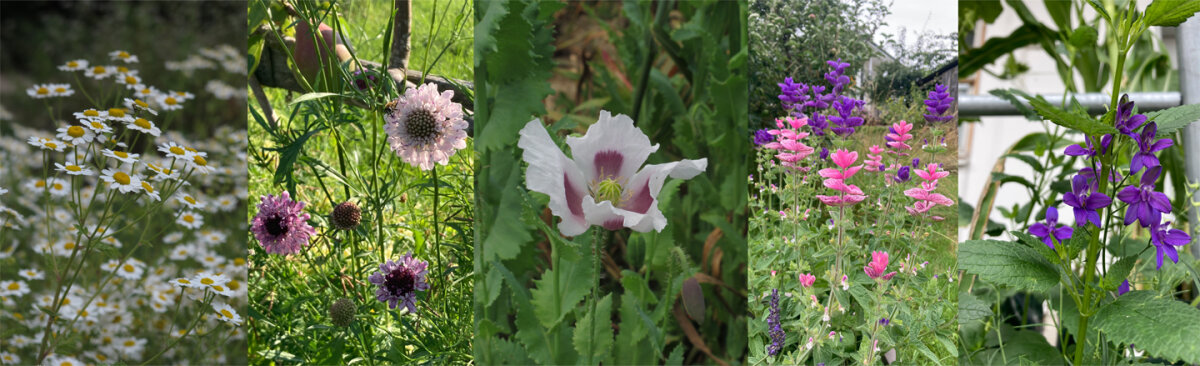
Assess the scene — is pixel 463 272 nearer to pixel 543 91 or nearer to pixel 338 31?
pixel 543 91

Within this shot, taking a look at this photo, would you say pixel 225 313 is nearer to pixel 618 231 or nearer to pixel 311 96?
pixel 311 96

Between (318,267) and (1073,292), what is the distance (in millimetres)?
1032

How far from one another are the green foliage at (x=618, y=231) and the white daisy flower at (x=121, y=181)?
756mm

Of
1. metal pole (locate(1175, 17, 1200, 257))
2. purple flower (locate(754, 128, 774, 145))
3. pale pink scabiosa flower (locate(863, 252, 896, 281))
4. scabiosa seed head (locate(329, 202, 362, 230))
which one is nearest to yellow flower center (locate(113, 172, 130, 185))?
scabiosa seed head (locate(329, 202, 362, 230))

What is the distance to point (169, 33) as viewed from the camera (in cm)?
337

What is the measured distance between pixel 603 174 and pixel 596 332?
0.62 ft

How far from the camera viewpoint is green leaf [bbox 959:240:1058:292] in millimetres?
925

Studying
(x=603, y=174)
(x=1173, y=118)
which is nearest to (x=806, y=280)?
(x=603, y=174)

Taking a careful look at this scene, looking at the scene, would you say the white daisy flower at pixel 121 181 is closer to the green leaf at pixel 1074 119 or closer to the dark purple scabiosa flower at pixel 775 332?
the dark purple scabiosa flower at pixel 775 332

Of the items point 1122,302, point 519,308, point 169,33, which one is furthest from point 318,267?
point 169,33

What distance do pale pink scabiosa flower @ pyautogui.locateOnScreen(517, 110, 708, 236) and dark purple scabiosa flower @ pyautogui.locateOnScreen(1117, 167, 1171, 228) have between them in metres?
0.57

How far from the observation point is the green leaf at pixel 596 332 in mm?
914

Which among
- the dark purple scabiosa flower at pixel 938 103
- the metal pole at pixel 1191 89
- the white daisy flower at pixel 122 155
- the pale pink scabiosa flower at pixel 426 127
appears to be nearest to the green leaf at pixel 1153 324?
the dark purple scabiosa flower at pixel 938 103

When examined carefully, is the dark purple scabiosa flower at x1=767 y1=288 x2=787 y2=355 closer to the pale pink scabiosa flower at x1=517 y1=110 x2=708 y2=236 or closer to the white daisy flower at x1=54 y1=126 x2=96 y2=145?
the pale pink scabiosa flower at x1=517 y1=110 x2=708 y2=236
